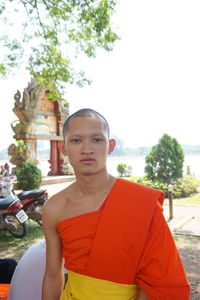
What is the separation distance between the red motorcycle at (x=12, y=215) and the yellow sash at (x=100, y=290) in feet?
15.5

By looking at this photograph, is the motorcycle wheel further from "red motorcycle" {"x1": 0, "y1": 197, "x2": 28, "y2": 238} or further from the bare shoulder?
the bare shoulder

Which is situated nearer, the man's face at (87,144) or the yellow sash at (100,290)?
the yellow sash at (100,290)

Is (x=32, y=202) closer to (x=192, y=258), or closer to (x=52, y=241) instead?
(x=192, y=258)

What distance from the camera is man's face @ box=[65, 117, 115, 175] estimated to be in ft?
4.73

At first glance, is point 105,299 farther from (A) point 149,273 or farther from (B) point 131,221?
(B) point 131,221

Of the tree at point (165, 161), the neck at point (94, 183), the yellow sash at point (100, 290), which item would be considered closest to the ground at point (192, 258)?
the yellow sash at point (100, 290)

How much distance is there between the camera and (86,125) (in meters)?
1.46

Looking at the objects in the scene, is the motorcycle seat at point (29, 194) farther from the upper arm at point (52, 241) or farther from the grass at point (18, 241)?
the upper arm at point (52, 241)

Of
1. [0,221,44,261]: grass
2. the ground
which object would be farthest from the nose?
[0,221,44,261]: grass

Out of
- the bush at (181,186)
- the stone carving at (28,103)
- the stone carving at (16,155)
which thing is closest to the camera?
the bush at (181,186)

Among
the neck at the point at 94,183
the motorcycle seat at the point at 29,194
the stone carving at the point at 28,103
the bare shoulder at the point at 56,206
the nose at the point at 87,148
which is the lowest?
the motorcycle seat at the point at 29,194

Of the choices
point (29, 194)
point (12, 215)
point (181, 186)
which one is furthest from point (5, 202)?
point (181, 186)

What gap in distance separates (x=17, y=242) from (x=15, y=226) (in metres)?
0.31

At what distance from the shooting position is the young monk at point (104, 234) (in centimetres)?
131
